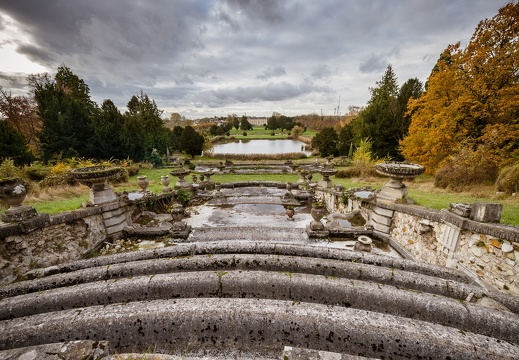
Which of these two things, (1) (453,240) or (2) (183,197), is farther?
(2) (183,197)

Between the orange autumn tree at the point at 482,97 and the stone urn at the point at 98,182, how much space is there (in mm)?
16212

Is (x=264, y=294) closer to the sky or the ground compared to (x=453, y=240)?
closer to the ground

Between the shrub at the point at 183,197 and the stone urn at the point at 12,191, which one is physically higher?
the stone urn at the point at 12,191

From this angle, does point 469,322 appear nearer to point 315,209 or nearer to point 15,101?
point 315,209

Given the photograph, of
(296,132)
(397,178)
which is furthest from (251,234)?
(296,132)

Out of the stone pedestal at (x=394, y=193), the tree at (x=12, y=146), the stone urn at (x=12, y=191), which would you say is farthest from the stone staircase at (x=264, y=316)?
the tree at (x=12, y=146)

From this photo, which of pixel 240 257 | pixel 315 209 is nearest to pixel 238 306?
pixel 240 257

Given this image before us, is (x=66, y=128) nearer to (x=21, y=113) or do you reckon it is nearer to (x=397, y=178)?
(x=21, y=113)

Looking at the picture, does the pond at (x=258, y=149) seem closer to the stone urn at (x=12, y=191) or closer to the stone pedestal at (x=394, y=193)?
the stone pedestal at (x=394, y=193)

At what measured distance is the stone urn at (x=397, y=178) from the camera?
6008mm

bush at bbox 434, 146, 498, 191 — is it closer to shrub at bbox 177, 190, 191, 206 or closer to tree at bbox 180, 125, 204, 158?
shrub at bbox 177, 190, 191, 206

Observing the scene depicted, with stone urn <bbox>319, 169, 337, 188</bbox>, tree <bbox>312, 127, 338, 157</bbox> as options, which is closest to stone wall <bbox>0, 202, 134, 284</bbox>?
stone urn <bbox>319, 169, 337, 188</bbox>

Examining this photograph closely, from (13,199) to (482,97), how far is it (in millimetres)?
19387

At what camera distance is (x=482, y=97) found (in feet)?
37.0
